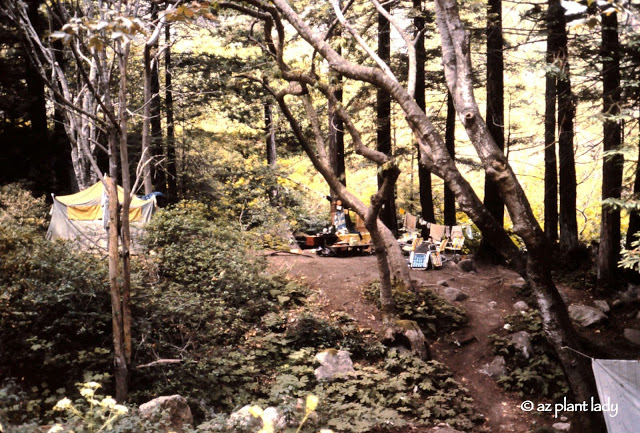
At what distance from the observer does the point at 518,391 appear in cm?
766

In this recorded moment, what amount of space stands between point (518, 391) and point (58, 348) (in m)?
6.62

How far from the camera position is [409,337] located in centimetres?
829

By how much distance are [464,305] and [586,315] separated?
2201 mm

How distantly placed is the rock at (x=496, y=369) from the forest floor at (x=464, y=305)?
3.4 inches

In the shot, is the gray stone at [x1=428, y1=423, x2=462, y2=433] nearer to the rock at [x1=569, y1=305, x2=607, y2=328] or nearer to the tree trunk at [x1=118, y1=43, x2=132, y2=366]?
the tree trunk at [x1=118, y1=43, x2=132, y2=366]

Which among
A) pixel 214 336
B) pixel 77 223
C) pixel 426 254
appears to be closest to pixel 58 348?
pixel 214 336

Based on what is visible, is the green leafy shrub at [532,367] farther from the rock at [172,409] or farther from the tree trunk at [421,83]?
the rock at [172,409]

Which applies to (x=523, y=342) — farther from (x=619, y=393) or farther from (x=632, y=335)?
(x=619, y=393)

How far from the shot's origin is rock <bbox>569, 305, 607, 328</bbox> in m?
8.98

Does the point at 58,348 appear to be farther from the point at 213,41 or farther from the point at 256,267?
the point at 213,41

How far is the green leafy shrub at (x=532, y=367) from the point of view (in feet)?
25.1

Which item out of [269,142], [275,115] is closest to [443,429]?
[269,142]

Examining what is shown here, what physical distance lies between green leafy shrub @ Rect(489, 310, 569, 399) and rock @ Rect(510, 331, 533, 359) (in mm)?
53

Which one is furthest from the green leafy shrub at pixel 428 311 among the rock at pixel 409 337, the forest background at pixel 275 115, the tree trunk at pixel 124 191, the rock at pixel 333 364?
the tree trunk at pixel 124 191
